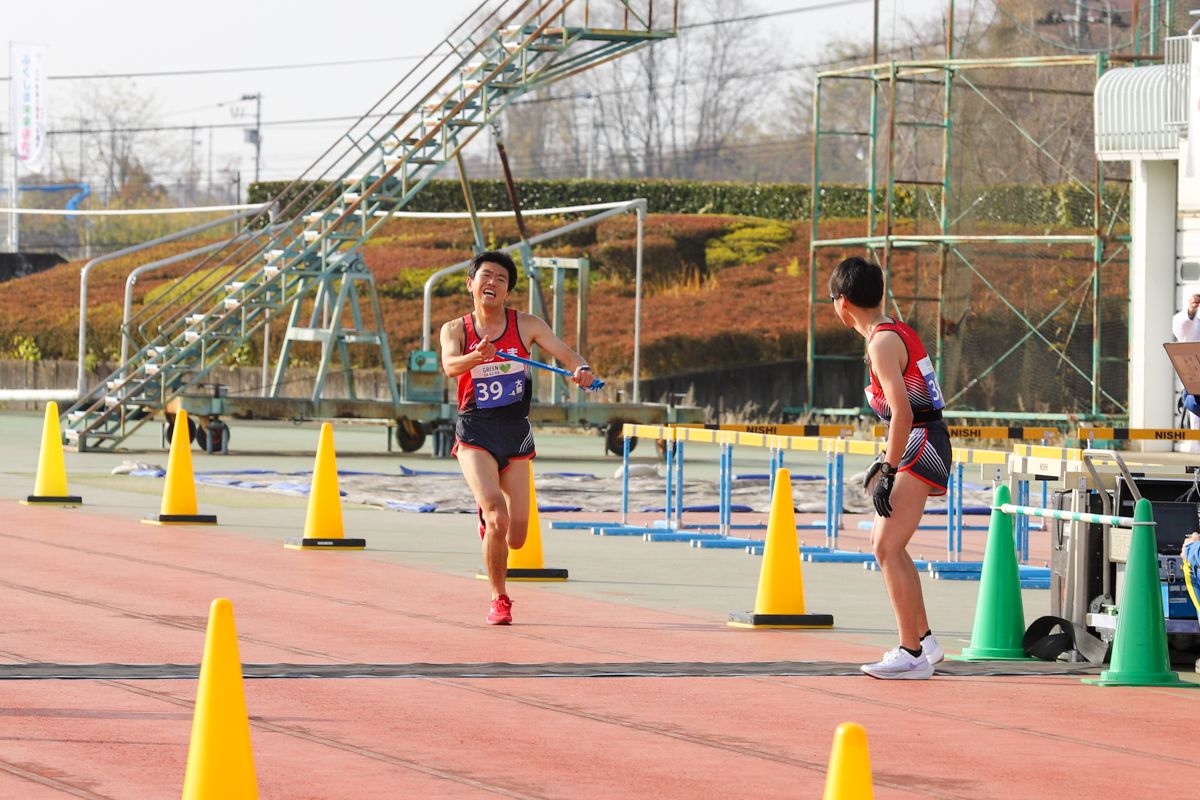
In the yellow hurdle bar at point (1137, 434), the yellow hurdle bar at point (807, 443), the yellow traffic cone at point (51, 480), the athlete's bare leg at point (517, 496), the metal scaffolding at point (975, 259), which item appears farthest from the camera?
the metal scaffolding at point (975, 259)

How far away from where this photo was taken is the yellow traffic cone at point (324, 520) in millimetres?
16750

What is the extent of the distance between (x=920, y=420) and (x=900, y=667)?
3.84ft

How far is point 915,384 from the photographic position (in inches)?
417

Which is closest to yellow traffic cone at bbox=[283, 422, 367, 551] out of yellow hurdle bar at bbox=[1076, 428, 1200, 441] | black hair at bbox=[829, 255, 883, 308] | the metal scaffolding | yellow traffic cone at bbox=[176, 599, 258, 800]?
yellow hurdle bar at bbox=[1076, 428, 1200, 441]

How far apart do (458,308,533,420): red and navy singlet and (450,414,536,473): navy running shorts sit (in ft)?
0.12

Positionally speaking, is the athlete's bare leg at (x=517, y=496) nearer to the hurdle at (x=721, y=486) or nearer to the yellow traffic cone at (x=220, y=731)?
the hurdle at (x=721, y=486)

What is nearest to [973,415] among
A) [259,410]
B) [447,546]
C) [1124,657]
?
[259,410]

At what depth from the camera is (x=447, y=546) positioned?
57.2 ft

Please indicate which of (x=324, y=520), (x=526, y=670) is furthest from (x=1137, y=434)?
(x=526, y=670)

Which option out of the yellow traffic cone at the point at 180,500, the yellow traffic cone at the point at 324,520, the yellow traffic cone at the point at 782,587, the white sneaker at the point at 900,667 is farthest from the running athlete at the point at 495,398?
the yellow traffic cone at the point at 180,500

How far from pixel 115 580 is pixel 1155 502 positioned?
Answer: 6.58 metres

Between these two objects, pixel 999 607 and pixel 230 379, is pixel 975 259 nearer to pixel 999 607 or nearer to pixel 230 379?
pixel 230 379

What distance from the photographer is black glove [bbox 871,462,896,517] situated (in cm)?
1049

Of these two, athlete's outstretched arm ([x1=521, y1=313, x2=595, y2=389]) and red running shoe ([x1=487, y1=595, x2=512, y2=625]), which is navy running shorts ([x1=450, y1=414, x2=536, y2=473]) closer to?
athlete's outstretched arm ([x1=521, y1=313, x2=595, y2=389])
